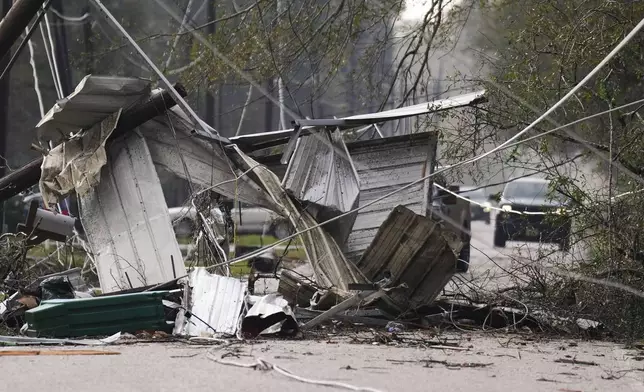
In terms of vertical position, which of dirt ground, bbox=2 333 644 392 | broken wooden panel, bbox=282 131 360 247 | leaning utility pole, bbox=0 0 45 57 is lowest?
dirt ground, bbox=2 333 644 392

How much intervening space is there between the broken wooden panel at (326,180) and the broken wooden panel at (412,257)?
838 mm

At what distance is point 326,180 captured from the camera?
11711 millimetres

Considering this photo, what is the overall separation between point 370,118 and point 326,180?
0.88m

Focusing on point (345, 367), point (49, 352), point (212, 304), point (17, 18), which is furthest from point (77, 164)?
point (345, 367)

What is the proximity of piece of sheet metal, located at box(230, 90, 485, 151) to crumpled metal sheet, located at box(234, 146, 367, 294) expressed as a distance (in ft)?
1.61

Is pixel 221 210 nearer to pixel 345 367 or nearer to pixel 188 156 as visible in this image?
pixel 188 156

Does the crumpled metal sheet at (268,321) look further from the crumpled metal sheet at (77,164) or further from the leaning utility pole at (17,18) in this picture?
the leaning utility pole at (17,18)

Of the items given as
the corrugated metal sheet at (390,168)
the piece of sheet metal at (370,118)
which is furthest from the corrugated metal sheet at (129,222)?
the corrugated metal sheet at (390,168)

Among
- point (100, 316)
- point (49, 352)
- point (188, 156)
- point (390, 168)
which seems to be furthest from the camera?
point (390, 168)

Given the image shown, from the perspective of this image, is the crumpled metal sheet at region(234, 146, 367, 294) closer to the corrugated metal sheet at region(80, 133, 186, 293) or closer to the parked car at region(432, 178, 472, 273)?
the corrugated metal sheet at region(80, 133, 186, 293)

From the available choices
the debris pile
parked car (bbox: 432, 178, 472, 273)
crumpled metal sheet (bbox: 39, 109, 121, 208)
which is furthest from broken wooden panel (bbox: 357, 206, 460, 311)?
parked car (bbox: 432, 178, 472, 273)

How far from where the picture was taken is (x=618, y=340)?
9.85 metres

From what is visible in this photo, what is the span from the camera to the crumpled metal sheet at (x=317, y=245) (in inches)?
432

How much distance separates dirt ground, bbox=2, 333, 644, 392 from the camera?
6.67m
